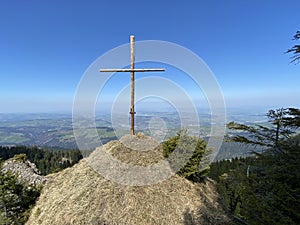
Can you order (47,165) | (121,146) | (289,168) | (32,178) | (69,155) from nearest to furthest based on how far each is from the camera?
(289,168)
(121,146)
(32,178)
(47,165)
(69,155)

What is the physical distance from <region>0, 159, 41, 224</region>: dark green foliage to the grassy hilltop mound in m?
0.54

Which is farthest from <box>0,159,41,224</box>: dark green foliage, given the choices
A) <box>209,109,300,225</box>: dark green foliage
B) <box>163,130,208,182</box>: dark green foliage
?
<box>209,109,300,225</box>: dark green foliage

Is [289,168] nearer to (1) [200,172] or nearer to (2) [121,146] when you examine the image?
(1) [200,172]

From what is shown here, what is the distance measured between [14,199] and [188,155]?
9.36 m

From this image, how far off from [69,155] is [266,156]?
70337mm

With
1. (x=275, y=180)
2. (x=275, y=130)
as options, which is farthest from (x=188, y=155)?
(x=275, y=180)

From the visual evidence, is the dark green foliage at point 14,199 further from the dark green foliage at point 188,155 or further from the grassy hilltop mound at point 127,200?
the dark green foliage at point 188,155

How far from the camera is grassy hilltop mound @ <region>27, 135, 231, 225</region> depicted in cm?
848

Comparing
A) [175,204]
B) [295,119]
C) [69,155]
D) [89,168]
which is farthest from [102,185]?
[69,155]

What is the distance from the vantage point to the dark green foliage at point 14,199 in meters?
10.5

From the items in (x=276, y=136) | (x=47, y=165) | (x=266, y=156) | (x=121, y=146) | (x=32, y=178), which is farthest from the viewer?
(x=47, y=165)

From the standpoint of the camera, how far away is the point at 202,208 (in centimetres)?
934

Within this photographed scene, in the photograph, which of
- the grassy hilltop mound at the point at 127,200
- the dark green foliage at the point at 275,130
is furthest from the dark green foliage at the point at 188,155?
the dark green foliage at the point at 275,130

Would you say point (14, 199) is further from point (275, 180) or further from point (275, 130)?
point (275, 130)
